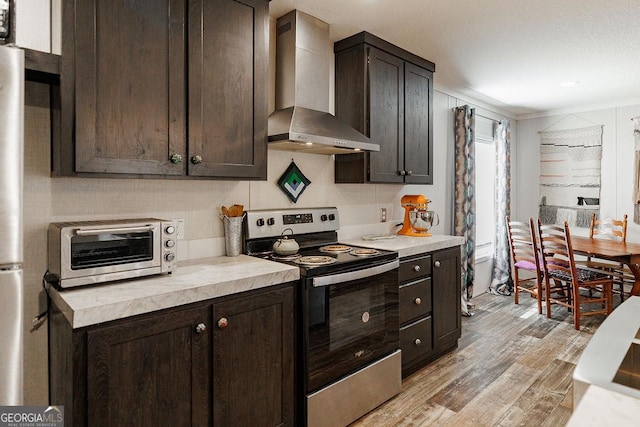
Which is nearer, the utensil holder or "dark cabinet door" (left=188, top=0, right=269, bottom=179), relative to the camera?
"dark cabinet door" (left=188, top=0, right=269, bottom=179)

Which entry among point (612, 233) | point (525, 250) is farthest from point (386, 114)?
point (612, 233)

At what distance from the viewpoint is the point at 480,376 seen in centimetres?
279

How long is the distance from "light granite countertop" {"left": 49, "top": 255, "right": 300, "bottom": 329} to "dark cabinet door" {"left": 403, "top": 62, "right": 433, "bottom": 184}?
1707 millimetres

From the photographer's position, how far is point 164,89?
5.86ft

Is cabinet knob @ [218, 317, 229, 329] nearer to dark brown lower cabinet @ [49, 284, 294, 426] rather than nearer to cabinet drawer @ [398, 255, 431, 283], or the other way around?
dark brown lower cabinet @ [49, 284, 294, 426]

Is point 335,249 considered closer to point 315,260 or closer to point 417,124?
point 315,260

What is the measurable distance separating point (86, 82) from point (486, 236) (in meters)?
4.93

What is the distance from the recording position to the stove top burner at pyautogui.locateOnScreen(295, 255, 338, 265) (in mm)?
2116

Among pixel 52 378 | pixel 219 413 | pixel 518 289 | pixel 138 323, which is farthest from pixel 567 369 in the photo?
pixel 52 378

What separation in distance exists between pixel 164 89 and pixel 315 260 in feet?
3.85

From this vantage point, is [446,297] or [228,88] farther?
[446,297]

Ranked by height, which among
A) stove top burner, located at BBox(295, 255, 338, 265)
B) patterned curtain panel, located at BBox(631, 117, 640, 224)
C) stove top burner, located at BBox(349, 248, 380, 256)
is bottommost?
stove top burner, located at BBox(295, 255, 338, 265)

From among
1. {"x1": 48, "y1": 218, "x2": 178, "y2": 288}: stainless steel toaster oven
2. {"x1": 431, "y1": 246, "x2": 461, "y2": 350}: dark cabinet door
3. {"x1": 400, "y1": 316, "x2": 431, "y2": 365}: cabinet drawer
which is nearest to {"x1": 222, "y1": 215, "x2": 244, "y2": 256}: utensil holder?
{"x1": 48, "y1": 218, "x2": 178, "y2": 288}: stainless steel toaster oven

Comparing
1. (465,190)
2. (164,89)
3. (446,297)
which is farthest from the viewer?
(465,190)
